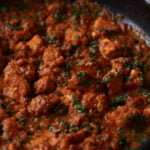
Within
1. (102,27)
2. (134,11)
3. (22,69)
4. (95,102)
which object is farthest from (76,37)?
(95,102)

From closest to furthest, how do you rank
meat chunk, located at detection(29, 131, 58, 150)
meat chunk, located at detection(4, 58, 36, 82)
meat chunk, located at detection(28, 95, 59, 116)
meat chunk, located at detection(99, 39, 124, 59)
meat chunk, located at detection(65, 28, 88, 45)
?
meat chunk, located at detection(29, 131, 58, 150)
meat chunk, located at detection(28, 95, 59, 116)
meat chunk, located at detection(4, 58, 36, 82)
meat chunk, located at detection(99, 39, 124, 59)
meat chunk, located at detection(65, 28, 88, 45)

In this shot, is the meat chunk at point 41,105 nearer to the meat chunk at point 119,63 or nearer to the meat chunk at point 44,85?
the meat chunk at point 44,85

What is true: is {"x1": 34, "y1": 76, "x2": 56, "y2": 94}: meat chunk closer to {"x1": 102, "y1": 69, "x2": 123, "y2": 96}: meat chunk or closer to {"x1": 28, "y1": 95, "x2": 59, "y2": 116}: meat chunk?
{"x1": 28, "y1": 95, "x2": 59, "y2": 116}: meat chunk

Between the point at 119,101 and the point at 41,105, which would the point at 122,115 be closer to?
the point at 119,101

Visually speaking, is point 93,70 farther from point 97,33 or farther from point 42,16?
point 42,16

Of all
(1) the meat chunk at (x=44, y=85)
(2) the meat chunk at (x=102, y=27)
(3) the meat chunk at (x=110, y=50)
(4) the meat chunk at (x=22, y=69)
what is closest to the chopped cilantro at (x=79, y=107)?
(1) the meat chunk at (x=44, y=85)

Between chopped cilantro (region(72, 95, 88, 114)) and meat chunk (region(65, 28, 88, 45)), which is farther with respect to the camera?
meat chunk (region(65, 28, 88, 45))

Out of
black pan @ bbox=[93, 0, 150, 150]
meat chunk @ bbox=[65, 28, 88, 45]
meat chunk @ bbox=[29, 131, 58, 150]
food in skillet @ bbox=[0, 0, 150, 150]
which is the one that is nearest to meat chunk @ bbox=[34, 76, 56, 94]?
food in skillet @ bbox=[0, 0, 150, 150]
